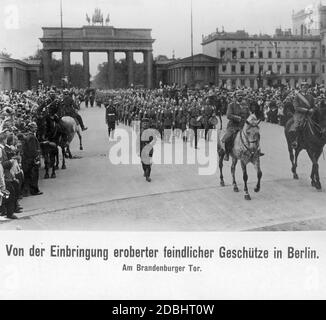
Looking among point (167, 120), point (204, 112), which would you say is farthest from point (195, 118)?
point (167, 120)

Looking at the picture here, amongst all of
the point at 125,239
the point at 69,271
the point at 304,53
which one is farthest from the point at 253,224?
the point at 304,53

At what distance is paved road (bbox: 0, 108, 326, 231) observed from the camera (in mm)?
9391

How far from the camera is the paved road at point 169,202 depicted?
939 centimetres

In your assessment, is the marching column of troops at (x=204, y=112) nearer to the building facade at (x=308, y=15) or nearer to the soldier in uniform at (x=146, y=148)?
the soldier in uniform at (x=146, y=148)

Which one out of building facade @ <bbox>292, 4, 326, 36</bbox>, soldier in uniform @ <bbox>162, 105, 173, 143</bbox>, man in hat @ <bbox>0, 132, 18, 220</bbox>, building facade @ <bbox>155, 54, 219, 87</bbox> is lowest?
man in hat @ <bbox>0, 132, 18, 220</bbox>

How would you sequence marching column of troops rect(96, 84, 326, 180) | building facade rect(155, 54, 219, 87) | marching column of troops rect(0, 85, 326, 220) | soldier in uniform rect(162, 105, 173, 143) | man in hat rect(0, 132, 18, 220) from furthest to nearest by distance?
building facade rect(155, 54, 219, 87) → soldier in uniform rect(162, 105, 173, 143) → marching column of troops rect(96, 84, 326, 180) → marching column of troops rect(0, 85, 326, 220) → man in hat rect(0, 132, 18, 220)

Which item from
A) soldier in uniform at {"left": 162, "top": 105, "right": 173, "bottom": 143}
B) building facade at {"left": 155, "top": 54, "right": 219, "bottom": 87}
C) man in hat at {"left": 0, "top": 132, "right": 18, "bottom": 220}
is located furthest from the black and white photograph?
building facade at {"left": 155, "top": 54, "right": 219, "bottom": 87}

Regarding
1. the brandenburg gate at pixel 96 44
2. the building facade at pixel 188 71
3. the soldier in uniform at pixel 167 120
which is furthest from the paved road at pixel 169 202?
the building facade at pixel 188 71

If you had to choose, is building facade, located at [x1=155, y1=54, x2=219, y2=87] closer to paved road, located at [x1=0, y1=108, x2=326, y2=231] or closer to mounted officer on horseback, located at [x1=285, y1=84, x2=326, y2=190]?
paved road, located at [x1=0, y1=108, x2=326, y2=231]

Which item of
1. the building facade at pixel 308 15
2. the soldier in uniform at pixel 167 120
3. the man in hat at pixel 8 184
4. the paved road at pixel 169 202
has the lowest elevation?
the paved road at pixel 169 202

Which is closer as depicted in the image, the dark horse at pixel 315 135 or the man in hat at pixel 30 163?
the man in hat at pixel 30 163

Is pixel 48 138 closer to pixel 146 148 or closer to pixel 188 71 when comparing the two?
pixel 146 148
